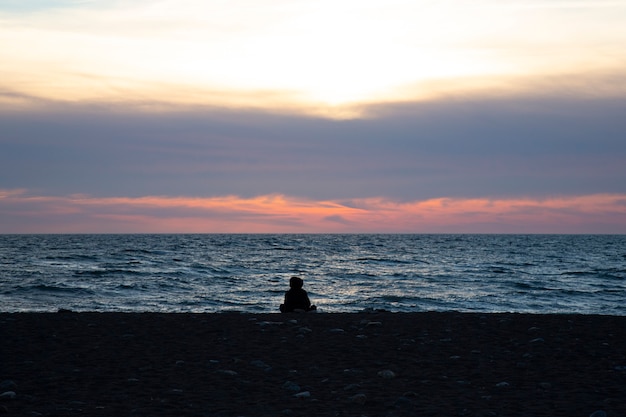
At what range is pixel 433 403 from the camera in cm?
893

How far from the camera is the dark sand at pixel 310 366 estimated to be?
882cm

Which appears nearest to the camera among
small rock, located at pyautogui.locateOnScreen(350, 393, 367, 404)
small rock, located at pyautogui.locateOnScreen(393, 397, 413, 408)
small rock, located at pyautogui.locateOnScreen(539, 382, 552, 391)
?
small rock, located at pyautogui.locateOnScreen(393, 397, 413, 408)

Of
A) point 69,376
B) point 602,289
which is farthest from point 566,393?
point 602,289

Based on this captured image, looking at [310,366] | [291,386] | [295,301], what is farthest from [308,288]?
[291,386]

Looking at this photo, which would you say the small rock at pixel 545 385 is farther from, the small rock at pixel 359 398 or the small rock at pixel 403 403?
the small rock at pixel 359 398

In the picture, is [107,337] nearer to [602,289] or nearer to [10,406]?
[10,406]

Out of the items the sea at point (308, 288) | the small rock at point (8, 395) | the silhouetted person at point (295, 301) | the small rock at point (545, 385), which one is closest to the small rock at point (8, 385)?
the small rock at point (8, 395)

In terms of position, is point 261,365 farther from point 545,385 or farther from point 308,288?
point 308,288

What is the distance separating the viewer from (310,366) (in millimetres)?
11312

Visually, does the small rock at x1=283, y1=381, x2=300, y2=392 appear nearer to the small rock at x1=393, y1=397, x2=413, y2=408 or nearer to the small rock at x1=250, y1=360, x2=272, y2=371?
the small rock at x1=250, y1=360, x2=272, y2=371

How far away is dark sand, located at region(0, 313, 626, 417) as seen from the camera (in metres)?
8.82

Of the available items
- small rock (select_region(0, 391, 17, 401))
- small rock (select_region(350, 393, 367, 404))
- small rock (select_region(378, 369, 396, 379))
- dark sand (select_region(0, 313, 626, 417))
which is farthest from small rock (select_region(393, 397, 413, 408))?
small rock (select_region(0, 391, 17, 401))

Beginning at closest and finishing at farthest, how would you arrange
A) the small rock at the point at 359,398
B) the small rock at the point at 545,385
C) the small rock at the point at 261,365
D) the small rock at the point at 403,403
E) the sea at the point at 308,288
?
the small rock at the point at 403,403 < the small rock at the point at 359,398 < the small rock at the point at 545,385 < the small rock at the point at 261,365 < the sea at the point at 308,288

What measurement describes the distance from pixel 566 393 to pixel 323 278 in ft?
135
